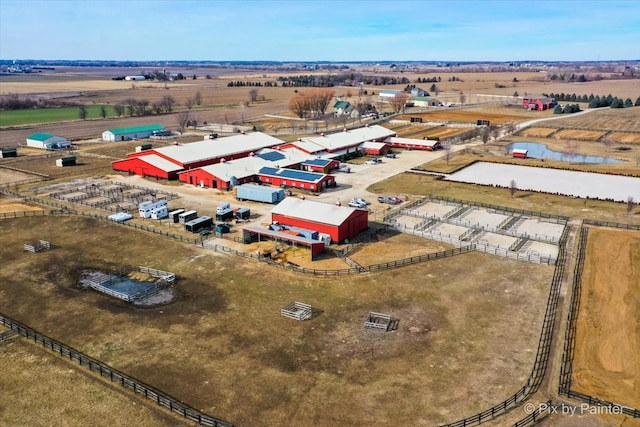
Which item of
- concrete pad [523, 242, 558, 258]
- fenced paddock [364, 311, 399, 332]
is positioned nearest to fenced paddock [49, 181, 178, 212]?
fenced paddock [364, 311, 399, 332]

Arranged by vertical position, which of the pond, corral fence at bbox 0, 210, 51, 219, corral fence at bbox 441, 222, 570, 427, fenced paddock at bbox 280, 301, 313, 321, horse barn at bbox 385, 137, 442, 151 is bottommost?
corral fence at bbox 441, 222, 570, 427

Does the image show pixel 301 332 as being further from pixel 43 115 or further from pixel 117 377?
pixel 43 115

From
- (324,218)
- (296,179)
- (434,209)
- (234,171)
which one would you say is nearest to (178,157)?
(234,171)

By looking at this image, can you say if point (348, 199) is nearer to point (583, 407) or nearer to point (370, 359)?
point (370, 359)

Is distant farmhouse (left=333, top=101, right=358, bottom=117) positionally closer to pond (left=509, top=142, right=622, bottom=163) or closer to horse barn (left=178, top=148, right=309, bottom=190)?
pond (left=509, top=142, right=622, bottom=163)

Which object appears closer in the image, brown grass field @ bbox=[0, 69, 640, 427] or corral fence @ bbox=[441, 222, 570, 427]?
corral fence @ bbox=[441, 222, 570, 427]

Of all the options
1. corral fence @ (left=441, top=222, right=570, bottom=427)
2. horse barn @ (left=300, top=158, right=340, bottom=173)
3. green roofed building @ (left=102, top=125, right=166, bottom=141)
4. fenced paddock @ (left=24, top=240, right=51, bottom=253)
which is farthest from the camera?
green roofed building @ (left=102, top=125, right=166, bottom=141)

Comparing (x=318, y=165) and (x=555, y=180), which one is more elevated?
(x=318, y=165)
